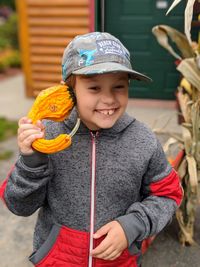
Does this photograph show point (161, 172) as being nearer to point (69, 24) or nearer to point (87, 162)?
point (87, 162)

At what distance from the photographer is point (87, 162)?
4.94 ft

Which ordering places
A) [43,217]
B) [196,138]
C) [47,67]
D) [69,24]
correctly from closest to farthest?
[43,217] → [196,138] → [69,24] → [47,67]

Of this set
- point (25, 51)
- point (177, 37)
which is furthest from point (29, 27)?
point (177, 37)

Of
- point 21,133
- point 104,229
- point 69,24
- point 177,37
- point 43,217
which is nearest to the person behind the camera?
point 21,133

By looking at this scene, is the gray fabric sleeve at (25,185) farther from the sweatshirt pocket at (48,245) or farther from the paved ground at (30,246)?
the paved ground at (30,246)

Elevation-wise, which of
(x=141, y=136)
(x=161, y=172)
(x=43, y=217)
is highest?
(x=141, y=136)

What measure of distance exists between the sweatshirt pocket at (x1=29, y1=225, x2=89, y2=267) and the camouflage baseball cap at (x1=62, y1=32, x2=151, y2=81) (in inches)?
27.0

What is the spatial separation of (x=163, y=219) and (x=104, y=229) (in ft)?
0.85

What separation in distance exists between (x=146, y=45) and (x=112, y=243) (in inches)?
159

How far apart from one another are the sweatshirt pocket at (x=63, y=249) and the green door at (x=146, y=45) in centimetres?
352

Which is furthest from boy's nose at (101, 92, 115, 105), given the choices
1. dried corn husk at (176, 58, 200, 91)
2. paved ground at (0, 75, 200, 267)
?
paved ground at (0, 75, 200, 267)

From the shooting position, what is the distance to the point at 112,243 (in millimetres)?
1390

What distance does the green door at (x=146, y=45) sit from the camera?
476 centimetres

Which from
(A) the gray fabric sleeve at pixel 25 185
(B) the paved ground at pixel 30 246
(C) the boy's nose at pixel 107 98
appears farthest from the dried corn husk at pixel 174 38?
(A) the gray fabric sleeve at pixel 25 185
